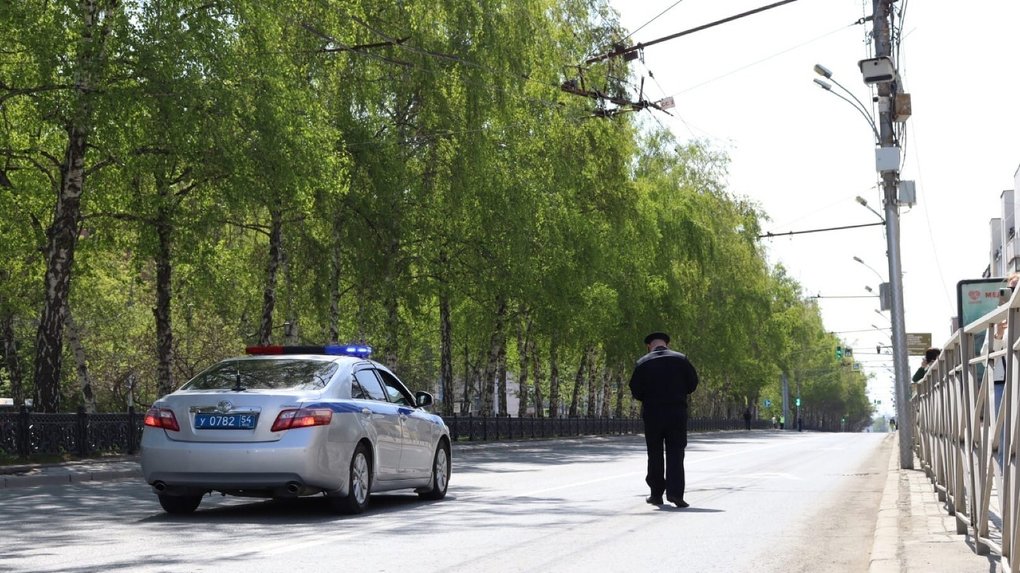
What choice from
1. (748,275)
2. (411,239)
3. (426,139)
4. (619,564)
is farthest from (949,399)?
(748,275)

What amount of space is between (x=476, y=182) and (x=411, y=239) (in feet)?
10.4

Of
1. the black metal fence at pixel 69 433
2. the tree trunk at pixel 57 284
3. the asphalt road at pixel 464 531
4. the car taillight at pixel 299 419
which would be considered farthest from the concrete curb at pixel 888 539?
the tree trunk at pixel 57 284

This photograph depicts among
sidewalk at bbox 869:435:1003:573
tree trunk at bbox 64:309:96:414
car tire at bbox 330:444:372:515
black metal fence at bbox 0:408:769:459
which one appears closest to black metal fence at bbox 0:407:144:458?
black metal fence at bbox 0:408:769:459

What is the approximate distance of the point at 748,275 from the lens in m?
67.4

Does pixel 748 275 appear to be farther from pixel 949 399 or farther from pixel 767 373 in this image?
pixel 949 399

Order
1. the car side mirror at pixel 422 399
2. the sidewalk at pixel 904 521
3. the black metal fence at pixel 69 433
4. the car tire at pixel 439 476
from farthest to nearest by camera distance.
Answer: the black metal fence at pixel 69 433, the car tire at pixel 439 476, the car side mirror at pixel 422 399, the sidewalk at pixel 904 521

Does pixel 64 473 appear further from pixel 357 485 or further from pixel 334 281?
pixel 334 281

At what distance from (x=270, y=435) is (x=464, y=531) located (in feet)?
6.65

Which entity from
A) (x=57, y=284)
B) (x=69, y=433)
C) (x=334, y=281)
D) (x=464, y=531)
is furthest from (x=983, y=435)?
(x=334, y=281)

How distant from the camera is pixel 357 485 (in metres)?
13.0

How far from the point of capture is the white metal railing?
21.0 feet

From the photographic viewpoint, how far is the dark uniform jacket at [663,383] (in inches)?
562

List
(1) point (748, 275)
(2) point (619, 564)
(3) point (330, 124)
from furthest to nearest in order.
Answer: (1) point (748, 275)
(3) point (330, 124)
(2) point (619, 564)

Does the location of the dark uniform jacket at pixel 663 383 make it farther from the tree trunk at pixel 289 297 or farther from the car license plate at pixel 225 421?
the tree trunk at pixel 289 297
